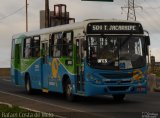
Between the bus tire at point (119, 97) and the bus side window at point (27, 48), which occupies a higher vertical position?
the bus side window at point (27, 48)

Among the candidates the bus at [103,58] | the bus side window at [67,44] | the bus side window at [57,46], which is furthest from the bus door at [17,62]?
the bus side window at [67,44]

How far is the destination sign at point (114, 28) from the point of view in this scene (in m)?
21.3

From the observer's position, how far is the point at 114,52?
21.2 metres

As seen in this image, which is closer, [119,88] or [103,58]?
[103,58]

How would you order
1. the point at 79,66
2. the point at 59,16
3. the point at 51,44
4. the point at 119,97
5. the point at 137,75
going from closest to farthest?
the point at 137,75 < the point at 79,66 < the point at 119,97 < the point at 51,44 < the point at 59,16

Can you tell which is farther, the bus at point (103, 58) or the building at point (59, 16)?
the building at point (59, 16)

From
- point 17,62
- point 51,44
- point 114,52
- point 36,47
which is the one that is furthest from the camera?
point 17,62

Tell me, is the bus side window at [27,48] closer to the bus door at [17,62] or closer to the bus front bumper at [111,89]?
the bus door at [17,62]

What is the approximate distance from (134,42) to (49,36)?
497 centimetres

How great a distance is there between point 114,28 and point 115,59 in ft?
3.97

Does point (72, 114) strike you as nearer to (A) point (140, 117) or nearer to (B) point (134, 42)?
(A) point (140, 117)

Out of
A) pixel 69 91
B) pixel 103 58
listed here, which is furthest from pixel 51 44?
pixel 103 58

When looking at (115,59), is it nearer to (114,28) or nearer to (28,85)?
(114,28)

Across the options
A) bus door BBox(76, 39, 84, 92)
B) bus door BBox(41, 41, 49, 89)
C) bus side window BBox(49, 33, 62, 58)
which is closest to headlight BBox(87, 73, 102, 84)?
bus door BBox(76, 39, 84, 92)
